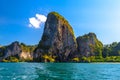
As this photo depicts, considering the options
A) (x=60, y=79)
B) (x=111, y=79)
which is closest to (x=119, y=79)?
(x=111, y=79)

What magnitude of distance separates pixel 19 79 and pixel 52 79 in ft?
24.6

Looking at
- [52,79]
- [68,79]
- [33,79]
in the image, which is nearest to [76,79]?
[68,79]

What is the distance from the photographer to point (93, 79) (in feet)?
198

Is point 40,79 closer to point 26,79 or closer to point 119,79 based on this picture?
point 26,79

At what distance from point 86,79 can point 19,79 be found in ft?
50.8

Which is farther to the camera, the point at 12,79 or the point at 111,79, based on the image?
the point at 111,79

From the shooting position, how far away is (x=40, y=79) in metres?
59.3

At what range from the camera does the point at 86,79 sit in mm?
60031

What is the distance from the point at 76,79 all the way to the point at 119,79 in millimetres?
10690

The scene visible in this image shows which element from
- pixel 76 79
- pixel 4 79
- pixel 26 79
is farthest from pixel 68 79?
pixel 4 79

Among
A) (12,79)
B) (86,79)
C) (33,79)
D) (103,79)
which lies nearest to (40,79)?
(33,79)

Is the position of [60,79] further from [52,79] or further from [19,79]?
[19,79]

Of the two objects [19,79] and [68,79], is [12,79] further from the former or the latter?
[68,79]

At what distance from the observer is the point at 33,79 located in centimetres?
5962
